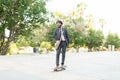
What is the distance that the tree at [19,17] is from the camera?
90.6 feet

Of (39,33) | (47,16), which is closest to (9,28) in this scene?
(47,16)

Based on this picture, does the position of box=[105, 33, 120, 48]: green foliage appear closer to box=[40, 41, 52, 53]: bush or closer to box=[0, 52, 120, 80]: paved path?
box=[40, 41, 52, 53]: bush

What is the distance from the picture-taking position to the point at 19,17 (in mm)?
28281

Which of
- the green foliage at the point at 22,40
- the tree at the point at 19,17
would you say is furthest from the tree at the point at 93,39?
the tree at the point at 19,17

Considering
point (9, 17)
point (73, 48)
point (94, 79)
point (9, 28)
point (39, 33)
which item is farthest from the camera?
point (73, 48)

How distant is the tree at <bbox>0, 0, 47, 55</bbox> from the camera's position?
2762 cm

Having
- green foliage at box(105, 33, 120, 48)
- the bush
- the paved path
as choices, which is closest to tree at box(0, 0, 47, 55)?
the paved path

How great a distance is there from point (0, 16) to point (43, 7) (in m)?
3.45

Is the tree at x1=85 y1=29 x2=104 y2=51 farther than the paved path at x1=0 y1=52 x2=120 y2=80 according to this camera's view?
Yes

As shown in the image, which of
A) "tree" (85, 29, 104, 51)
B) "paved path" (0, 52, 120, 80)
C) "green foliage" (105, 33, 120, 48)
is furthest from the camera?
"green foliage" (105, 33, 120, 48)

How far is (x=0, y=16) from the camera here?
1094 inches

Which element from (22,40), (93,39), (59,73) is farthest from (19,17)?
(93,39)

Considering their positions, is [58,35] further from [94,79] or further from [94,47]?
[94,47]

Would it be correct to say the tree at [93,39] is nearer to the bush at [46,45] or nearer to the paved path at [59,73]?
the bush at [46,45]
